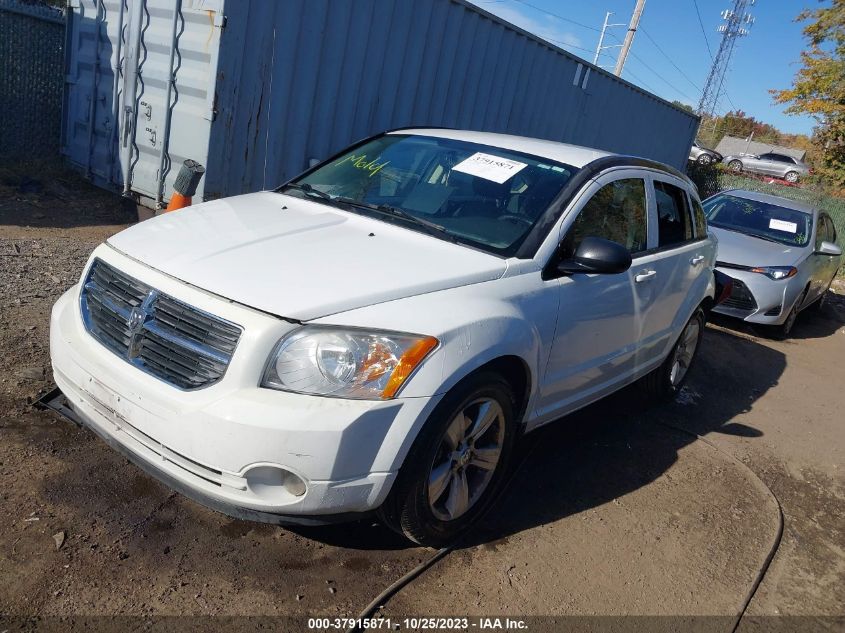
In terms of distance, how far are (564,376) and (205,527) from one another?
5.98 ft

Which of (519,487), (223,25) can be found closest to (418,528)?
(519,487)

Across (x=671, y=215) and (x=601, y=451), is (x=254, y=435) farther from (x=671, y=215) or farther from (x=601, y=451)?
(x=671, y=215)

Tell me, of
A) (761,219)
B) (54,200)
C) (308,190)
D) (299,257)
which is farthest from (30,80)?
(761,219)

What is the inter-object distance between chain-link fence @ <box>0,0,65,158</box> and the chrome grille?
25.5 ft

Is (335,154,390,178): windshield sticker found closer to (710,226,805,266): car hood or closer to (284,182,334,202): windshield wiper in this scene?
(284,182,334,202): windshield wiper

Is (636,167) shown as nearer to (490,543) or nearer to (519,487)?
(519,487)

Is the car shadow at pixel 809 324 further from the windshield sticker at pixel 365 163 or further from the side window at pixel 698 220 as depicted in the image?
the windshield sticker at pixel 365 163

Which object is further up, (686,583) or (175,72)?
(175,72)

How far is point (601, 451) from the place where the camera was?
14.4ft

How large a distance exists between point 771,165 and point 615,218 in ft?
129

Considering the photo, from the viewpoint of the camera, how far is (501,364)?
9.87 feet

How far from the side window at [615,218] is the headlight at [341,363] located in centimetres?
127

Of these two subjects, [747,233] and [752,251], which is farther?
[747,233]

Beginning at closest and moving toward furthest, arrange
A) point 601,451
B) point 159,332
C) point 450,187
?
point 159,332, point 450,187, point 601,451
